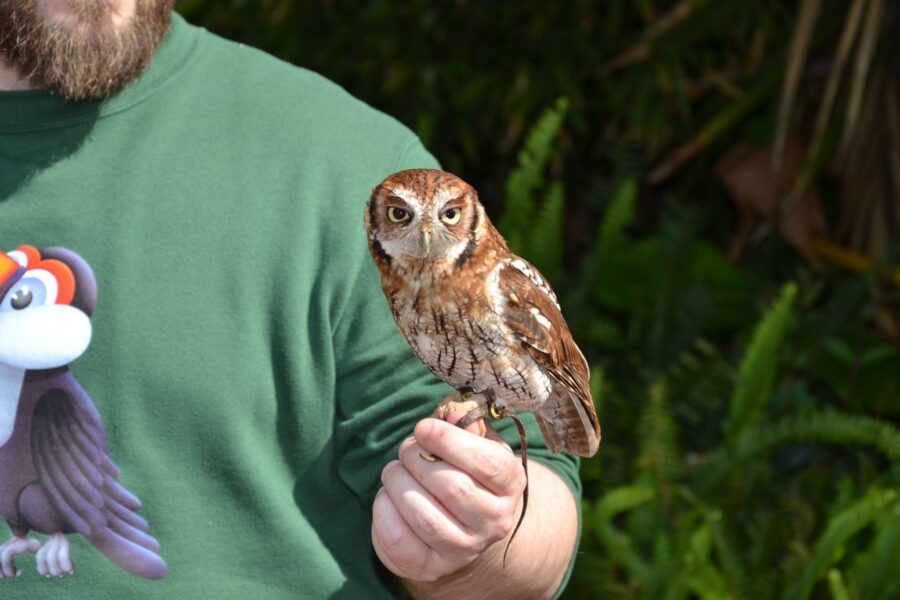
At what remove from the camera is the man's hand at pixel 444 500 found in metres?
1.24

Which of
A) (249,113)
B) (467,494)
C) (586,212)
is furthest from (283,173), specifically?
(586,212)

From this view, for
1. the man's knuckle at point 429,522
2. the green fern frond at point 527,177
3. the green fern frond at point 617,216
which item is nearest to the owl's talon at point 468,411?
the man's knuckle at point 429,522

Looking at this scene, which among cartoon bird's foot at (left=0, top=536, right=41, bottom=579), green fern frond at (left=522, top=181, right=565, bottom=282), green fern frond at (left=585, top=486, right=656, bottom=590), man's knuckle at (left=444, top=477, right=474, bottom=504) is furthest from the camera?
green fern frond at (left=522, top=181, right=565, bottom=282)

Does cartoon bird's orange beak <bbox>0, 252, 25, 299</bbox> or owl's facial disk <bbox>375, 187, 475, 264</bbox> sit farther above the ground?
owl's facial disk <bbox>375, 187, 475, 264</bbox>

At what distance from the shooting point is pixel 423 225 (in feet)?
3.78

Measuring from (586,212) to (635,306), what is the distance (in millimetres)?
726

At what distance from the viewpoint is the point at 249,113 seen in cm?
170

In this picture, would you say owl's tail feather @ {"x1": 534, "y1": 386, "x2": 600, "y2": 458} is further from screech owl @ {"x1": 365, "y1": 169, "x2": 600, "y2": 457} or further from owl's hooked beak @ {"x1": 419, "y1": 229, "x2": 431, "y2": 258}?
owl's hooked beak @ {"x1": 419, "y1": 229, "x2": 431, "y2": 258}

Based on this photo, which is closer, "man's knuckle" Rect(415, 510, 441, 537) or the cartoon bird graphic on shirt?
"man's knuckle" Rect(415, 510, 441, 537)

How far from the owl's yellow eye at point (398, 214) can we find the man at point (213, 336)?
419mm

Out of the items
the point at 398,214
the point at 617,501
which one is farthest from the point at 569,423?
the point at 617,501

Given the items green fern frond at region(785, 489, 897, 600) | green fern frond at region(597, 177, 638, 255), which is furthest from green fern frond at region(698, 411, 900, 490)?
green fern frond at region(597, 177, 638, 255)

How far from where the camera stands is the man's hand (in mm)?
1235

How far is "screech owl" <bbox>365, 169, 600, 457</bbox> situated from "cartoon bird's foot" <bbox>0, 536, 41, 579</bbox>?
2.07 feet
